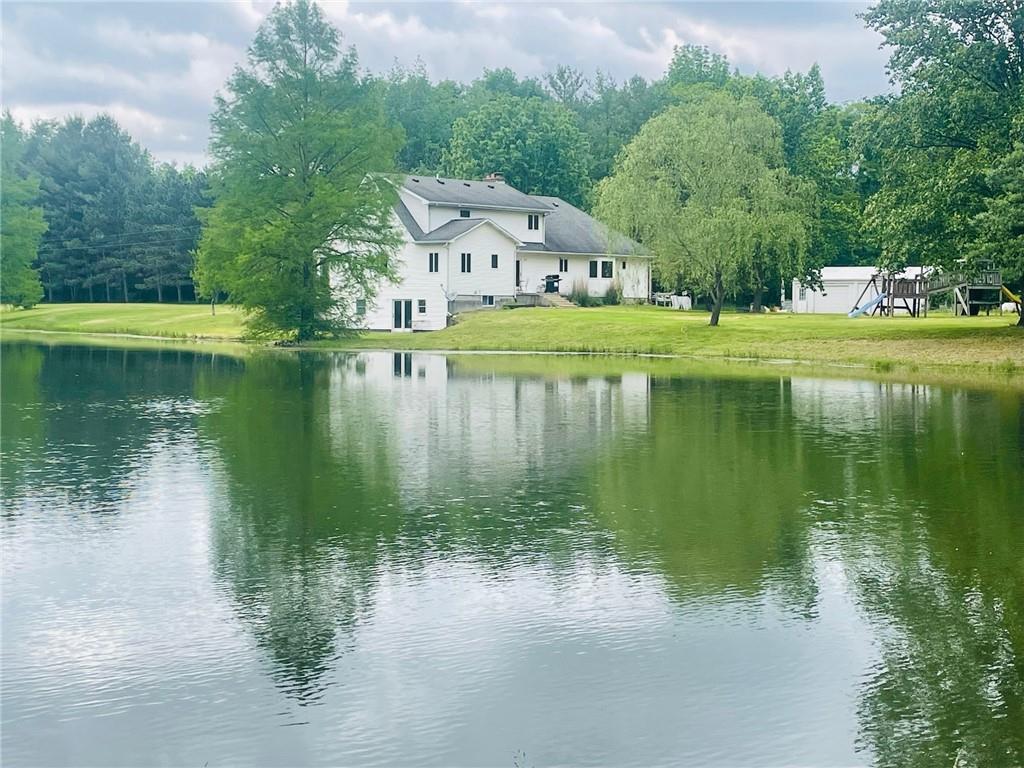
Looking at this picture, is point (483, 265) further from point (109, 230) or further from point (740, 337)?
point (109, 230)

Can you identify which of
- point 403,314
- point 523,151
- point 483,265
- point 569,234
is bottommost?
point 403,314

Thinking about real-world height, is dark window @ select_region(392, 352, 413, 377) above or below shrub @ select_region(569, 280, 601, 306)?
below

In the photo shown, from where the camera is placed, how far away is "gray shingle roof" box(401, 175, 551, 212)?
80000mm

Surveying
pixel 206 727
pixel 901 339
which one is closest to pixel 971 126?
pixel 901 339

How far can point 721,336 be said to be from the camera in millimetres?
58156

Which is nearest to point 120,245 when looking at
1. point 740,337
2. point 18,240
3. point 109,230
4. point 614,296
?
point 109,230

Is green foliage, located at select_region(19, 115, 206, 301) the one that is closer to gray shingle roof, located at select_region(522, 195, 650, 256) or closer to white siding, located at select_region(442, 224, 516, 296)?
gray shingle roof, located at select_region(522, 195, 650, 256)

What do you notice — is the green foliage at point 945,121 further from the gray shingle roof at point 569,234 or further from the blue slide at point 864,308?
the gray shingle roof at point 569,234

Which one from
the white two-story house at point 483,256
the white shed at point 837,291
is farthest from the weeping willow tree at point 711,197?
the white shed at point 837,291

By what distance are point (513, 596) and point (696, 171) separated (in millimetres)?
50821

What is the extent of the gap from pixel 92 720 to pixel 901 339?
46.5 m

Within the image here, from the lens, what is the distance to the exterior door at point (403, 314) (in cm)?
7569

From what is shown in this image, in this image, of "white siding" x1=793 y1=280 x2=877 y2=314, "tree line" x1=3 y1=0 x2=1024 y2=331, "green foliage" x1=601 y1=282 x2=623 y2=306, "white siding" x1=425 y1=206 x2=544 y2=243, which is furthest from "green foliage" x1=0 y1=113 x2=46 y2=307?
"white siding" x1=793 y1=280 x2=877 y2=314

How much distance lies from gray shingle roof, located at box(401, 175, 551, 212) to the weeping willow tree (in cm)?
1640
